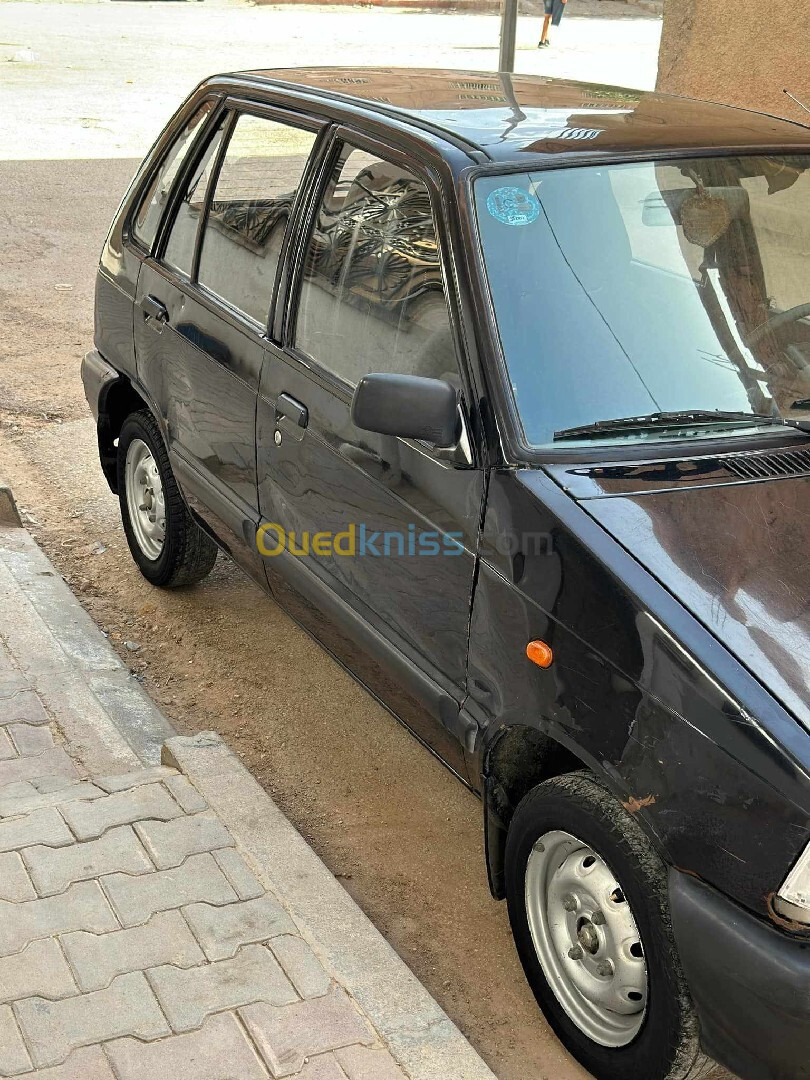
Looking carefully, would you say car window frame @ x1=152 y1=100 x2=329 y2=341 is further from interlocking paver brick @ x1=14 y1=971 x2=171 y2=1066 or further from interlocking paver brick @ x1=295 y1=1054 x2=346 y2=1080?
interlocking paver brick @ x1=295 y1=1054 x2=346 y2=1080

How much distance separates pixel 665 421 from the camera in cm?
289

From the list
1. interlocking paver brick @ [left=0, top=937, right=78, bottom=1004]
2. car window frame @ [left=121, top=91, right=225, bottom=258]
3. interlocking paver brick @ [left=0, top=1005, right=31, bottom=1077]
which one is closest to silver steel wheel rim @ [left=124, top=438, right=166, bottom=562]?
car window frame @ [left=121, top=91, right=225, bottom=258]

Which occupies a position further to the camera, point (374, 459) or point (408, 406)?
point (374, 459)

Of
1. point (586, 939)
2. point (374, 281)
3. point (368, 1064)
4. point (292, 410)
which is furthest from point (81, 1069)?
point (374, 281)

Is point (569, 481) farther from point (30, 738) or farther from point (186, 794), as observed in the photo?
point (30, 738)

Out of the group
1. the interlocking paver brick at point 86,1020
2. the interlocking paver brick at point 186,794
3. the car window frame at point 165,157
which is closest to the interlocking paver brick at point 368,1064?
the interlocking paver brick at point 86,1020

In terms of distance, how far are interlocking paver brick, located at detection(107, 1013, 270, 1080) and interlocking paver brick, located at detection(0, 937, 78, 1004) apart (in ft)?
0.75

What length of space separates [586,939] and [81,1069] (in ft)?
3.64

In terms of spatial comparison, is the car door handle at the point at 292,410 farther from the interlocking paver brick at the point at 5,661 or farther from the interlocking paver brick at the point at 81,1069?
the interlocking paver brick at the point at 81,1069

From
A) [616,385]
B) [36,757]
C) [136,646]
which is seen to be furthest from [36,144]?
[616,385]

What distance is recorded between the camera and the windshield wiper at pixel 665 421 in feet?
9.41

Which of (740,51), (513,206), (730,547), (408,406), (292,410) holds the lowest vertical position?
(292,410)

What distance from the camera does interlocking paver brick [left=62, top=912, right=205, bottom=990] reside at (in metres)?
2.86

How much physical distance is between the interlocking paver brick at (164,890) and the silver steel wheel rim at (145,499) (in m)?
1.95
